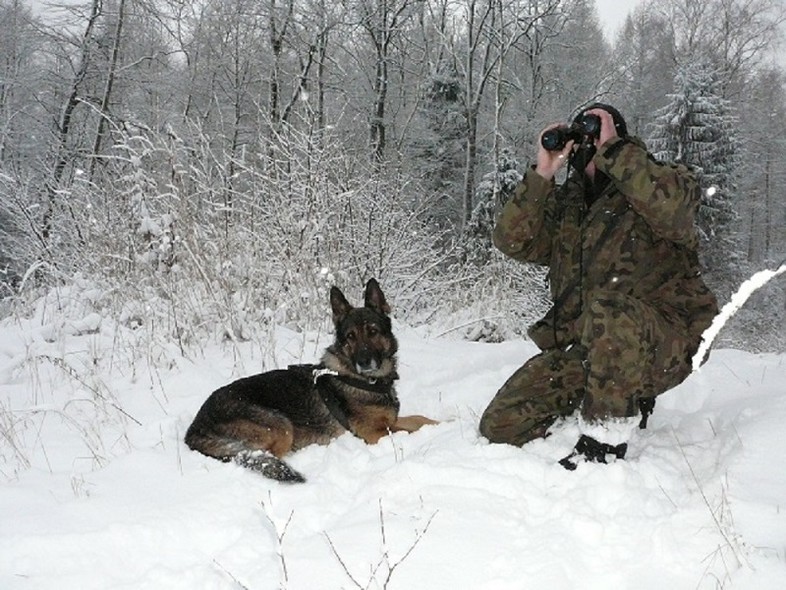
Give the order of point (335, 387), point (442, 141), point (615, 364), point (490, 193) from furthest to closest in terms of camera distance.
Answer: point (442, 141), point (490, 193), point (335, 387), point (615, 364)

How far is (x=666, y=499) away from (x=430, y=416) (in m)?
2.09

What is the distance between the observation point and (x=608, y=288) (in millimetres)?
3012

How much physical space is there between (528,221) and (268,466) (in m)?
1.86

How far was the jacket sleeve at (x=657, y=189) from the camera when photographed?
8.91ft

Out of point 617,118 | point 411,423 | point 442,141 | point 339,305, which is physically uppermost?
point 442,141

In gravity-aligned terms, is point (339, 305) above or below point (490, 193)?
below

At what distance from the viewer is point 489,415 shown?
320cm

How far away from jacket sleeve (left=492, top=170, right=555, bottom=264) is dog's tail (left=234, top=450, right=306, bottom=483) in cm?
165

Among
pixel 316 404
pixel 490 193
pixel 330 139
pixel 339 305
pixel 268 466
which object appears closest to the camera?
pixel 268 466

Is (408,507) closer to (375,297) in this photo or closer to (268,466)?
(268,466)

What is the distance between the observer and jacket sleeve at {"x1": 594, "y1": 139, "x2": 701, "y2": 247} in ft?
8.91

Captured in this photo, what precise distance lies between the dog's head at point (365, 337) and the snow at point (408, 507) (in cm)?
63

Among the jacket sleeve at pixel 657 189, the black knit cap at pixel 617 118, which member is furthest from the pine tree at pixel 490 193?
the jacket sleeve at pixel 657 189

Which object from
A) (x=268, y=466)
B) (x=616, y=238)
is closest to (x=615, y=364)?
(x=616, y=238)
